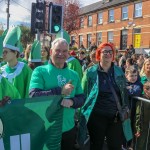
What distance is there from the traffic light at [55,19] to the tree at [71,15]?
31.8m

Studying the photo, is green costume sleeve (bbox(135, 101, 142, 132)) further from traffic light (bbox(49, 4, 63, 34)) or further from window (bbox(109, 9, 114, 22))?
window (bbox(109, 9, 114, 22))

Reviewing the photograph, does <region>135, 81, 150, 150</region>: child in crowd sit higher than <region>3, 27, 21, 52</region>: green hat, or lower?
lower

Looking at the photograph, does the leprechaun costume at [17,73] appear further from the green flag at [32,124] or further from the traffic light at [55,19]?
the traffic light at [55,19]

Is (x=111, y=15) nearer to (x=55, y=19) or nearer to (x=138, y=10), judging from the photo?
(x=138, y=10)

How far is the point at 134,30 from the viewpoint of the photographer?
32438 millimetres

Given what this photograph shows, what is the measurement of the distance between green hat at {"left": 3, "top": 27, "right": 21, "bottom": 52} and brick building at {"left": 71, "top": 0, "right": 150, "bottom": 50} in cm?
2746

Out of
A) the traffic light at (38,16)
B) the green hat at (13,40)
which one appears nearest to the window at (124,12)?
the traffic light at (38,16)

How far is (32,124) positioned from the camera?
2803mm

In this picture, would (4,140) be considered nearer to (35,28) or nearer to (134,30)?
(35,28)

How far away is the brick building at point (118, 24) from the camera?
31.3 metres

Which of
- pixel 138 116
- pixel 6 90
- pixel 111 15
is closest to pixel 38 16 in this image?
pixel 138 116

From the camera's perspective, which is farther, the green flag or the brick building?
the brick building

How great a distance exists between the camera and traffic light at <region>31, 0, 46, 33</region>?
9.38 meters

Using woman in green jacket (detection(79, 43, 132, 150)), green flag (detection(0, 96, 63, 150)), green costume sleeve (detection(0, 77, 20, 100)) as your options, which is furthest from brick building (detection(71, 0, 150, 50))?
green costume sleeve (detection(0, 77, 20, 100))
